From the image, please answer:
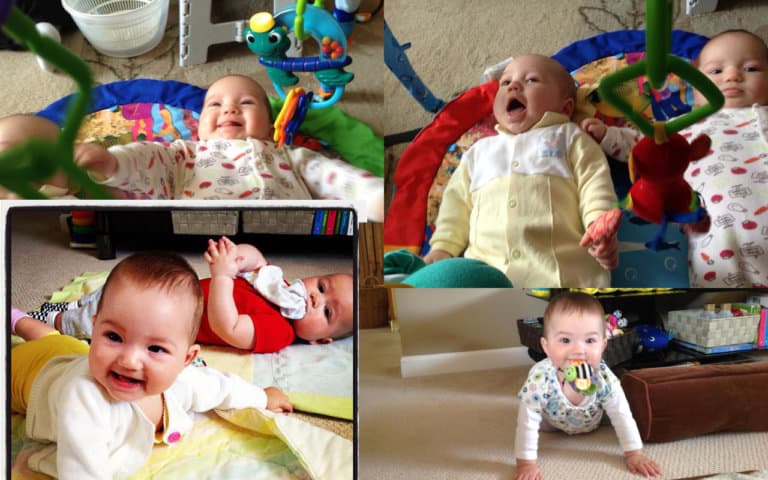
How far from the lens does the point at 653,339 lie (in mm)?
1126

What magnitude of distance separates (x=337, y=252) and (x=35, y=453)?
22.7 inches

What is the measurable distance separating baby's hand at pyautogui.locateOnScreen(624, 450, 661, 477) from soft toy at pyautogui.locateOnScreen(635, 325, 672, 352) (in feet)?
0.59

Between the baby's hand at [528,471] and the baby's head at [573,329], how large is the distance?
18 cm

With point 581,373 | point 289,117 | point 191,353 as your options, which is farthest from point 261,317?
point 581,373

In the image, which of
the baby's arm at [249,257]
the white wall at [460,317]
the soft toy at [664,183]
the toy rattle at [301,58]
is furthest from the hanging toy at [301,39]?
the soft toy at [664,183]

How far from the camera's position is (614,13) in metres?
1.03

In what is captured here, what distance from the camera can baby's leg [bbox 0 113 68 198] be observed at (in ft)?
3.30

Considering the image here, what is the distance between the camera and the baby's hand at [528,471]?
3.60 ft

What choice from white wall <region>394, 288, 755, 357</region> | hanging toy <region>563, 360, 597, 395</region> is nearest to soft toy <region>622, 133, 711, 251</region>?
white wall <region>394, 288, 755, 357</region>

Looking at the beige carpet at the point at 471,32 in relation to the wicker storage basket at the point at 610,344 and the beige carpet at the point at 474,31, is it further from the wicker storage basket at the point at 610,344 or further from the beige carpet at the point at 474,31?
the wicker storage basket at the point at 610,344

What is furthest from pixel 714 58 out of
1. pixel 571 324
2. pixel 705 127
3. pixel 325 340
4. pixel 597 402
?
pixel 325 340

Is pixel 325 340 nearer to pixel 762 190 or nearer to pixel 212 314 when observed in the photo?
pixel 212 314

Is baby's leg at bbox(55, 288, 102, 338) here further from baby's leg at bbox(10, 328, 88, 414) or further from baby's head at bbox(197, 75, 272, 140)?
baby's head at bbox(197, 75, 272, 140)

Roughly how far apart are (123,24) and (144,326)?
49 centimetres
